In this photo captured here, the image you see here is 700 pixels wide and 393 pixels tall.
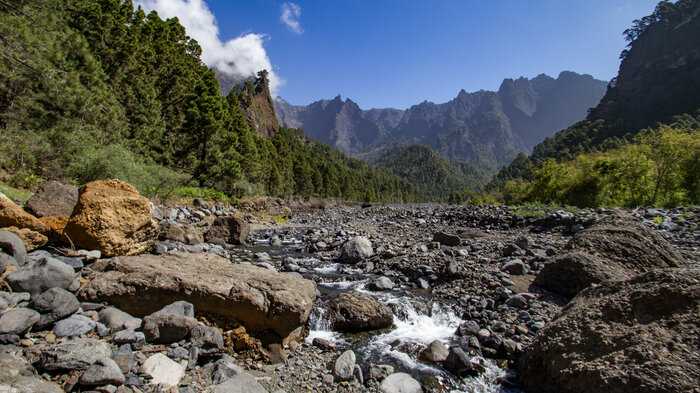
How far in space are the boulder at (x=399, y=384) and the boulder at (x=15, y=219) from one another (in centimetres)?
743

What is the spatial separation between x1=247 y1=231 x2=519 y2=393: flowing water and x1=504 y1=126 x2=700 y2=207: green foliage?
2823 cm

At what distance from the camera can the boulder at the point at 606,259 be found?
647cm

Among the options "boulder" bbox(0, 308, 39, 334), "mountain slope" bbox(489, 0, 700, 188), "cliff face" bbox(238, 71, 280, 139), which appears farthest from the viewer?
"cliff face" bbox(238, 71, 280, 139)

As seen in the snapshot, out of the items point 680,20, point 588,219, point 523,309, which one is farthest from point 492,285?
point 680,20

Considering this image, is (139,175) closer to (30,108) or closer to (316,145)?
(30,108)

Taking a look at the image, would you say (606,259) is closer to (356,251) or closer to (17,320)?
(356,251)

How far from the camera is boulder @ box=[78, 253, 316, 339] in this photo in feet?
14.8

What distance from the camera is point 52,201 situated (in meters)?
6.93

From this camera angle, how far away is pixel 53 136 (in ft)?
40.8

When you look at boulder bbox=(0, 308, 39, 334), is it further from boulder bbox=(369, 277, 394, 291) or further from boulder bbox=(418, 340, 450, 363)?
boulder bbox=(369, 277, 394, 291)

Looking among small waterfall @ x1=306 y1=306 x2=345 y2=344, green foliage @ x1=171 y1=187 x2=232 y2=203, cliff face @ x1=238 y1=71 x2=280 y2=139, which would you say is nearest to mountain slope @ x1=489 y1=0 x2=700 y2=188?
green foliage @ x1=171 y1=187 x2=232 y2=203

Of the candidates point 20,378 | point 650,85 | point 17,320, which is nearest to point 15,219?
point 17,320

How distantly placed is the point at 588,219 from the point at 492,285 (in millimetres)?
10589

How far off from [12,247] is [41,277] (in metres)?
1.30
